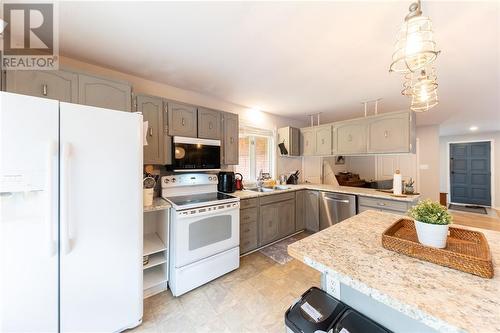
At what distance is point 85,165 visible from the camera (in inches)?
53.1

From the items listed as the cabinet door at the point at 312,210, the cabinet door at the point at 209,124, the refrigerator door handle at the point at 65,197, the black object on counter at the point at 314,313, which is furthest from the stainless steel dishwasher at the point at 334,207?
the refrigerator door handle at the point at 65,197

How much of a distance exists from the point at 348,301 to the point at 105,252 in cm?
164

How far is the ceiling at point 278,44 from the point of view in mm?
1327

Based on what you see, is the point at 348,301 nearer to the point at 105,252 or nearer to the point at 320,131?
the point at 105,252

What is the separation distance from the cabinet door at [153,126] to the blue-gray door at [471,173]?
886 centimetres

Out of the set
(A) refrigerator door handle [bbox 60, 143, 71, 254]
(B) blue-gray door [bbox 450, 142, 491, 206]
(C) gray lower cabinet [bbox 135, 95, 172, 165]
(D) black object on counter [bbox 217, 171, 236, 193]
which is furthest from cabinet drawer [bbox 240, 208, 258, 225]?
(B) blue-gray door [bbox 450, 142, 491, 206]

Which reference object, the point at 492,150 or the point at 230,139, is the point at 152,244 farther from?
the point at 492,150

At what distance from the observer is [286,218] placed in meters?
3.27

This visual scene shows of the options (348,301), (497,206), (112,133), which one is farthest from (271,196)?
(497,206)

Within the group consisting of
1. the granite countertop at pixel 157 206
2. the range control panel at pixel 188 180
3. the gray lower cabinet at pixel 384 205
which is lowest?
the gray lower cabinet at pixel 384 205

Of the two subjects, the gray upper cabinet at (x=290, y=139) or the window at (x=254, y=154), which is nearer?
the window at (x=254, y=154)

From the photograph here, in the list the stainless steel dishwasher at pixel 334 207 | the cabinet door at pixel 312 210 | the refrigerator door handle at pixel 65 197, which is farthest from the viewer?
the cabinet door at pixel 312 210

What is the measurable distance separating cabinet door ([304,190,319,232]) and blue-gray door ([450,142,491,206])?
6364mm

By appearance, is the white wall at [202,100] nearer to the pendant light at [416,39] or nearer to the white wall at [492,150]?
the pendant light at [416,39]
